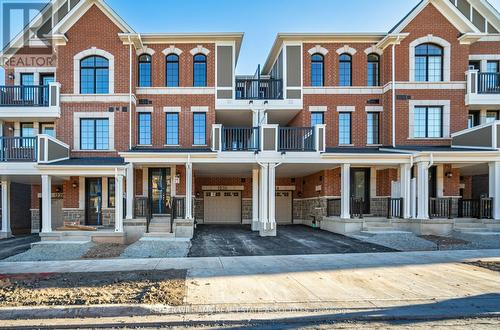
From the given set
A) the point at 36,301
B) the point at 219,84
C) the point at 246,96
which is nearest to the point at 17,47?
the point at 219,84

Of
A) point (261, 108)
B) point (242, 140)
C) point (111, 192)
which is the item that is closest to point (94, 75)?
point (111, 192)

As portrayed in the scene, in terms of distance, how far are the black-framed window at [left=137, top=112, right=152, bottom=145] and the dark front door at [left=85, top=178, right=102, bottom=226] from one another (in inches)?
122

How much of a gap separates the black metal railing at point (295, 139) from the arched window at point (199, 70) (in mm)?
5292

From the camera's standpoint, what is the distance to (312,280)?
8.42 meters

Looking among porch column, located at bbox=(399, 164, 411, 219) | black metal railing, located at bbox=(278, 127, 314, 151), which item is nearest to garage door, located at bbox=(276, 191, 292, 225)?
black metal railing, located at bbox=(278, 127, 314, 151)

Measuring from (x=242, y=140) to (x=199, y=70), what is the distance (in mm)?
4572

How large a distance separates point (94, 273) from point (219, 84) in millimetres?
12520

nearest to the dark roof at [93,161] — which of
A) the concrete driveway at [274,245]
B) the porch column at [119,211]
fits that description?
the porch column at [119,211]

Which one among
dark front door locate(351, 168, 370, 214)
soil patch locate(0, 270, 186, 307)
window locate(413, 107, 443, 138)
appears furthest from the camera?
dark front door locate(351, 168, 370, 214)

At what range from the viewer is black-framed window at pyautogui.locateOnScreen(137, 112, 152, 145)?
19.1 meters

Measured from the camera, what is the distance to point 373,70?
19766mm

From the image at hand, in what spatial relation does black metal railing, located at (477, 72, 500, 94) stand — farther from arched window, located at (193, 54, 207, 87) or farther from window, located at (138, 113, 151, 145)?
window, located at (138, 113, 151, 145)

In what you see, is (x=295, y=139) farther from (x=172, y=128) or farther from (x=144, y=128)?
(x=144, y=128)

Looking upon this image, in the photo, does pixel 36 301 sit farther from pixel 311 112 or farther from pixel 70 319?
pixel 311 112
